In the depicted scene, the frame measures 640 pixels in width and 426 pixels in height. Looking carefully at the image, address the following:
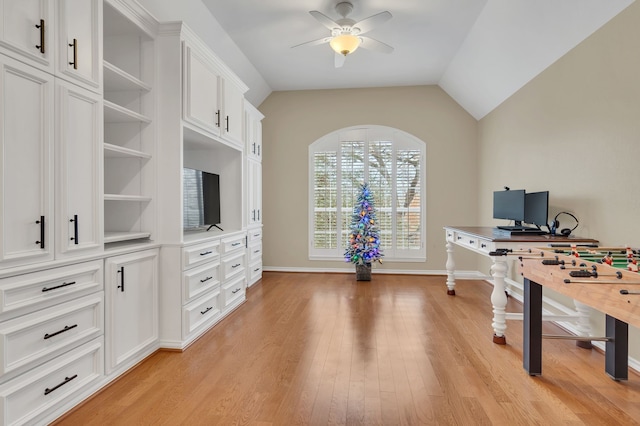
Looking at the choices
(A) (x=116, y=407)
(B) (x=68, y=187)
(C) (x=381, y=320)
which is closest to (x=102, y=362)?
(A) (x=116, y=407)

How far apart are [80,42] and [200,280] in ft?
6.59

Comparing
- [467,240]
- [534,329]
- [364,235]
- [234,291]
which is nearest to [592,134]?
[467,240]

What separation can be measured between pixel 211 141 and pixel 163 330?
192 centimetres

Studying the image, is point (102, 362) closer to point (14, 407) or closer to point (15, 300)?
point (14, 407)

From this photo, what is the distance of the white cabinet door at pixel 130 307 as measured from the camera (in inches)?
91.7

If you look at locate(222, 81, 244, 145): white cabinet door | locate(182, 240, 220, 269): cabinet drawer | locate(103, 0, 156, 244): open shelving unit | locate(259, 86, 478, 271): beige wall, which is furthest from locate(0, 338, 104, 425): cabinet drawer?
locate(259, 86, 478, 271): beige wall

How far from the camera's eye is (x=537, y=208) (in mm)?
3461

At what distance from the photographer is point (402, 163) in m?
5.98

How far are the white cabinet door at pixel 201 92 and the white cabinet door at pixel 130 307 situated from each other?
126 centimetres

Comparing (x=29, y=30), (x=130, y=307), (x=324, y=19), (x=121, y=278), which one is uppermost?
(x=324, y=19)

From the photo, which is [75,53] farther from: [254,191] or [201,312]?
[254,191]

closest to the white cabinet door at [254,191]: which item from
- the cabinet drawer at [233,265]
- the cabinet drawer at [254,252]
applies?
the cabinet drawer at [254,252]

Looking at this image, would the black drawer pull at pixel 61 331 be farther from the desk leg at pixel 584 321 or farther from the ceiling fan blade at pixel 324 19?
the desk leg at pixel 584 321

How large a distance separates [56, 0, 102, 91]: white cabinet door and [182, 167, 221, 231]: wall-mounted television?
1.35m
